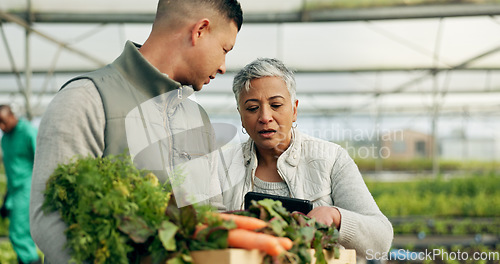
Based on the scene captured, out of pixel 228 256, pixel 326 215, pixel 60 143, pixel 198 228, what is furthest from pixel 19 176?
pixel 228 256

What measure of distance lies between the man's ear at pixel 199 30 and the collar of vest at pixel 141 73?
19 cm

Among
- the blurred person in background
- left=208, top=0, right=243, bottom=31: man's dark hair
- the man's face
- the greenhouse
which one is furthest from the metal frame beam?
the man's face

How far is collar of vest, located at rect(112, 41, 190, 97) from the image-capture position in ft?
5.19

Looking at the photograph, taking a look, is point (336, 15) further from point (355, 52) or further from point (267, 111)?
point (267, 111)

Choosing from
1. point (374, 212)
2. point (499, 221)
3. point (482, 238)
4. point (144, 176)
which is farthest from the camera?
point (499, 221)

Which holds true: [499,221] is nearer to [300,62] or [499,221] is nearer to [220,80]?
[300,62]

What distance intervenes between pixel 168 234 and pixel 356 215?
0.80 meters

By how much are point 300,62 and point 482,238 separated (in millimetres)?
4702

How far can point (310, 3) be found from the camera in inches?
233

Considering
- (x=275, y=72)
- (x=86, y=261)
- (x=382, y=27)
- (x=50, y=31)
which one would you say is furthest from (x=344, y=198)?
(x=50, y=31)

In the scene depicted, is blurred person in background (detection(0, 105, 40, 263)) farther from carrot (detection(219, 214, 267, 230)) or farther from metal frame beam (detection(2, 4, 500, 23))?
carrot (detection(219, 214, 267, 230))

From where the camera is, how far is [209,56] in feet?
5.61

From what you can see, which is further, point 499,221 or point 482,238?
point 499,221

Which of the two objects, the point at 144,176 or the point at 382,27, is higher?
the point at 382,27
